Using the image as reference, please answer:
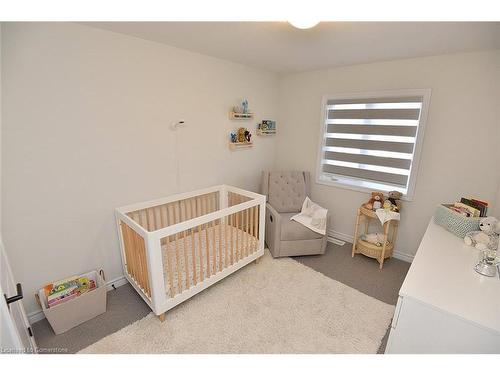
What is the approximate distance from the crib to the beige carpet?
0.15 m

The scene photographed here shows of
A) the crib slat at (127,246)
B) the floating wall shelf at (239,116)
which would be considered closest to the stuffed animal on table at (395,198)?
the floating wall shelf at (239,116)

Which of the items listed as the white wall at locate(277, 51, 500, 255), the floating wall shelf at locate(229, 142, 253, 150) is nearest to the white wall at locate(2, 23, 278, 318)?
the floating wall shelf at locate(229, 142, 253, 150)

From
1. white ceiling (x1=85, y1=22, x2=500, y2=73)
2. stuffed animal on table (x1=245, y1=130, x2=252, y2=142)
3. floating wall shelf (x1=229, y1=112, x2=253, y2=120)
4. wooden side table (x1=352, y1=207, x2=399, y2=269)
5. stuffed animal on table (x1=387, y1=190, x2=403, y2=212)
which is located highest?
white ceiling (x1=85, y1=22, x2=500, y2=73)

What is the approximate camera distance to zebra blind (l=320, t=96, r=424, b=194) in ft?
8.30

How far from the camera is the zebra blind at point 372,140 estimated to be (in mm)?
2531

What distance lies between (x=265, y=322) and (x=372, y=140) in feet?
7.46

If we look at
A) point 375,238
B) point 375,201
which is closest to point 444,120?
point 375,201

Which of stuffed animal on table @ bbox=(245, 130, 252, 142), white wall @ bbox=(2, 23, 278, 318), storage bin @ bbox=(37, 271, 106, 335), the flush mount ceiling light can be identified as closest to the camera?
the flush mount ceiling light

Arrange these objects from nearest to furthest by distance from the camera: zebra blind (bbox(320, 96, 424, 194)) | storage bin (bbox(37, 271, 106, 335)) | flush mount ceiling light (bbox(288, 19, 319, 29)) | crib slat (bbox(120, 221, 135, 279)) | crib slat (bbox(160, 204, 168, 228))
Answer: flush mount ceiling light (bbox(288, 19, 319, 29)) < storage bin (bbox(37, 271, 106, 335)) < crib slat (bbox(120, 221, 135, 279)) < crib slat (bbox(160, 204, 168, 228)) < zebra blind (bbox(320, 96, 424, 194))

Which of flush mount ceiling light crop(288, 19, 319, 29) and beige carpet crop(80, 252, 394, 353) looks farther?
beige carpet crop(80, 252, 394, 353)

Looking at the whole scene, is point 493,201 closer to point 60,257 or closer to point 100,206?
point 100,206

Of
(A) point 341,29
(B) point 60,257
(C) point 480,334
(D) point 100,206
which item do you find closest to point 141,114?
(D) point 100,206

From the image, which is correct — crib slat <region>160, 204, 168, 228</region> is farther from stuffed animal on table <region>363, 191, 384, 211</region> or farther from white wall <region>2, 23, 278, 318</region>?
stuffed animal on table <region>363, 191, 384, 211</region>

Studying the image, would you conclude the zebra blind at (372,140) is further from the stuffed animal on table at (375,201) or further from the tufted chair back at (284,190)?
the tufted chair back at (284,190)
